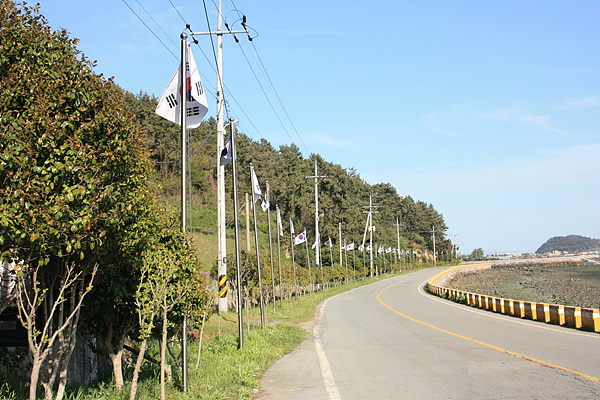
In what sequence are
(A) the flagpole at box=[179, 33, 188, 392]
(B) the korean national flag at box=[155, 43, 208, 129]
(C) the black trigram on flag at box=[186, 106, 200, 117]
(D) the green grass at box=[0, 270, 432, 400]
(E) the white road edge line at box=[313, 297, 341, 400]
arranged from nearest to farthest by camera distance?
(D) the green grass at box=[0, 270, 432, 400] → (E) the white road edge line at box=[313, 297, 341, 400] → (A) the flagpole at box=[179, 33, 188, 392] → (B) the korean national flag at box=[155, 43, 208, 129] → (C) the black trigram on flag at box=[186, 106, 200, 117]

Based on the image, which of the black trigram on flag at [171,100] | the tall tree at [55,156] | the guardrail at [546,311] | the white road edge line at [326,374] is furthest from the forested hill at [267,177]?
the tall tree at [55,156]

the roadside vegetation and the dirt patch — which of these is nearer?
the roadside vegetation

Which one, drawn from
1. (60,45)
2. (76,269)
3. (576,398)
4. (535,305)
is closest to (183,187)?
(76,269)

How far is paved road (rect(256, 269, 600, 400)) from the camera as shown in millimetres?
8020

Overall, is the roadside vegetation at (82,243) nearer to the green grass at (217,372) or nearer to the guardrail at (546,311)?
the green grass at (217,372)

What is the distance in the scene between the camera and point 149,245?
7910 millimetres

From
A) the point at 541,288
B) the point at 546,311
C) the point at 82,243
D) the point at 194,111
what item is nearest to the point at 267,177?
the point at 541,288

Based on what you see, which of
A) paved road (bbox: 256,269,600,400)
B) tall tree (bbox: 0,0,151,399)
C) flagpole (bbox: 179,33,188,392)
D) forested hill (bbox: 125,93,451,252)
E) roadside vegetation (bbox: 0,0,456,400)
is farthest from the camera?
forested hill (bbox: 125,93,451,252)

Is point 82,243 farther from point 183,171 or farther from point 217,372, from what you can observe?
point 217,372

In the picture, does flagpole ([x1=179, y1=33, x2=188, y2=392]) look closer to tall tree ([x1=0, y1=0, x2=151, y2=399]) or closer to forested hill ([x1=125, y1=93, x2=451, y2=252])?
tall tree ([x1=0, y1=0, x2=151, y2=399])

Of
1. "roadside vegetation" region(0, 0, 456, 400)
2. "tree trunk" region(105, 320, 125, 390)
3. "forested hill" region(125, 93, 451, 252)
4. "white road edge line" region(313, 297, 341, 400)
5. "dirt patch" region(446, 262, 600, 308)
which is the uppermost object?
"forested hill" region(125, 93, 451, 252)

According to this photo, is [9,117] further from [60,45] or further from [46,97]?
[60,45]

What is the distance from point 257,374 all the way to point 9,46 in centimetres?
761

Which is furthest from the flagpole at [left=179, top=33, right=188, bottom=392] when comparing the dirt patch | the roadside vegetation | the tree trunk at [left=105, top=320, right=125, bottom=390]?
the dirt patch
